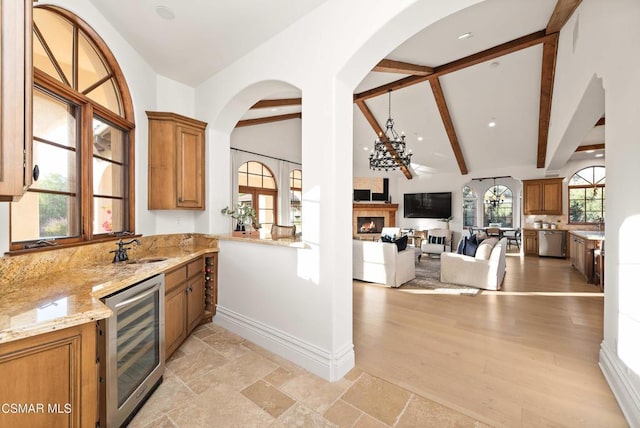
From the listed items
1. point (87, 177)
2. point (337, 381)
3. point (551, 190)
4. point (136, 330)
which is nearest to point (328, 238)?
point (337, 381)

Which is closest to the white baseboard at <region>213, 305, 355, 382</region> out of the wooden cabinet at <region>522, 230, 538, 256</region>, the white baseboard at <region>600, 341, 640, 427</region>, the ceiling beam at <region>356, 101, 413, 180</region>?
the white baseboard at <region>600, 341, 640, 427</region>

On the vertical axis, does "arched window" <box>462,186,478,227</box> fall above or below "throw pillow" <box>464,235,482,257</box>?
above

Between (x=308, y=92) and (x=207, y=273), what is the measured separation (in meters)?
2.34

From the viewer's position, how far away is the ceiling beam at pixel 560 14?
3.51 metres

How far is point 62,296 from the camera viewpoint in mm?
1480

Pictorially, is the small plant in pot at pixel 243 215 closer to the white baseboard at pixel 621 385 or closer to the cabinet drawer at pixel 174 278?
the cabinet drawer at pixel 174 278

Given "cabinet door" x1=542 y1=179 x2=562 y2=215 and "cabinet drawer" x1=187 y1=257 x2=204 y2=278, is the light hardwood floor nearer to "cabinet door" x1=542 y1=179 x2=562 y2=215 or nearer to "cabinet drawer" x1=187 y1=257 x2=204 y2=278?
"cabinet drawer" x1=187 y1=257 x2=204 y2=278

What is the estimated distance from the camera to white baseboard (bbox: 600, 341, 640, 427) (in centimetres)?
168

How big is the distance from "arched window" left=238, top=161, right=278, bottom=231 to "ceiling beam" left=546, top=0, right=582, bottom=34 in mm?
6226

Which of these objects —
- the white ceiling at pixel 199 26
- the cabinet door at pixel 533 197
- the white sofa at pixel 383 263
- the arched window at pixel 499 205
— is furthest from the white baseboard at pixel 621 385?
the arched window at pixel 499 205

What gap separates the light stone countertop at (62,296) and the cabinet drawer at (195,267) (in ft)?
1.52

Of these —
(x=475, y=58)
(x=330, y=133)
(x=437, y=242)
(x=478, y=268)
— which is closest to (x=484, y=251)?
(x=478, y=268)

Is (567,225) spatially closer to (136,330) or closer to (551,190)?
(551,190)

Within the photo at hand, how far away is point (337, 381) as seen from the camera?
2.15 meters
